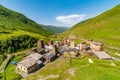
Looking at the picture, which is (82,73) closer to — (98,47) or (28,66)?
(28,66)

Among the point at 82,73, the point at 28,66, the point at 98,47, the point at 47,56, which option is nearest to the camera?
the point at 82,73

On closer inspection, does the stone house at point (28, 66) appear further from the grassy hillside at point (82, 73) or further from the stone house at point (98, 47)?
the stone house at point (98, 47)

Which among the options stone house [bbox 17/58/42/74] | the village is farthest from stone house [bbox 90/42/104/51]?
stone house [bbox 17/58/42/74]

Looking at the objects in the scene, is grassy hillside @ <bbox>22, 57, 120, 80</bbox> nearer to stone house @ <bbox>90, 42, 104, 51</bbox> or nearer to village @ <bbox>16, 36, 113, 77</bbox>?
village @ <bbox>16, 36, 113, 77</bbox>

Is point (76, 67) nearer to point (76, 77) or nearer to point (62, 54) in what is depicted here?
point (76, 77)

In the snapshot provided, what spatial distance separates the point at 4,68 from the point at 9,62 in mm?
9772

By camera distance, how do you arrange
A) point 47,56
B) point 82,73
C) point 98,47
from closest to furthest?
point 82,73, point 47,56, point 98,47

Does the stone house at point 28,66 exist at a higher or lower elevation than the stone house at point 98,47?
lower

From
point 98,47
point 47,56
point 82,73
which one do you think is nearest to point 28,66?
point 47,56

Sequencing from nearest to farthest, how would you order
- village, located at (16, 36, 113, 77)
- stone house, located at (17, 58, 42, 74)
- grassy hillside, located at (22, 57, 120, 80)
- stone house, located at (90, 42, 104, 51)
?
grassy hillside, located at (22, 57, 120, 80), stone house, located at (17, 58, 42, 74), village, located at (16, 36, 113, 77), stone house, located at (90, 42, 104, 51)

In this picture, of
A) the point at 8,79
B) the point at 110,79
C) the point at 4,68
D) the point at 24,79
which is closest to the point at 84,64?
the point at 110,79

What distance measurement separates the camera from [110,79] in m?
53.5

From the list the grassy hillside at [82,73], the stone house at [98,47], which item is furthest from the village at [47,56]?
the grassy hillside at [82,73]

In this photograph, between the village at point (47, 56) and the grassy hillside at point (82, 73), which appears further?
the village at point (47, 56)
